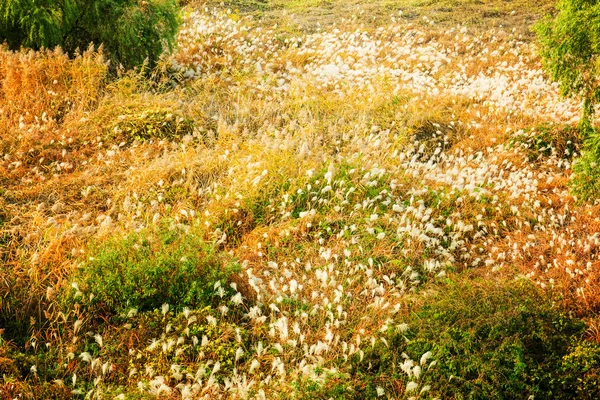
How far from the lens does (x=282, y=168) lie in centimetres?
606

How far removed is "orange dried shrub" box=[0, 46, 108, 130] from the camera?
7023 millimetres

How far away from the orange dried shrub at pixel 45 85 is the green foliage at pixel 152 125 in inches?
30.2

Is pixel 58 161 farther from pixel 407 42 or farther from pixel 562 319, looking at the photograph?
pixel 407 42

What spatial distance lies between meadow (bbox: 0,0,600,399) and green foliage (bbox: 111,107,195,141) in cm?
3

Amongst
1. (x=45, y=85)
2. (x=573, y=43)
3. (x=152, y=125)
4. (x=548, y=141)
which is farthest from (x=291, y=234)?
(x=45, y=85)

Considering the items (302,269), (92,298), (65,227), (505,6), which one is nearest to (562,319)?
(302,269)

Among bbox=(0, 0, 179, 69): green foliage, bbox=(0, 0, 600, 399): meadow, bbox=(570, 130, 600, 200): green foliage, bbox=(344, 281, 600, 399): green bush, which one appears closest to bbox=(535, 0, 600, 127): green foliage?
bbox=(570, 130, 600, 200): green foliage

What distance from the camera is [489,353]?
3732 mm

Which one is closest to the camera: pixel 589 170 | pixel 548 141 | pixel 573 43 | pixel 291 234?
pixel 589 170

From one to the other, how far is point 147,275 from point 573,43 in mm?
4914

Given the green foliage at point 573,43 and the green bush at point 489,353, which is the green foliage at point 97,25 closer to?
the green foliage at point 573,43

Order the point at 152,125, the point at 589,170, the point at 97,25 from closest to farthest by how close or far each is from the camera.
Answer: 1. the point at 589,170
2. the point at 152,125
3. the point at 97,25

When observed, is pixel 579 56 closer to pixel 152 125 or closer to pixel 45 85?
pixel 152 125

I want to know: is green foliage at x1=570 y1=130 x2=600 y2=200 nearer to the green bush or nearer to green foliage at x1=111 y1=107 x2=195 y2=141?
the green bush
